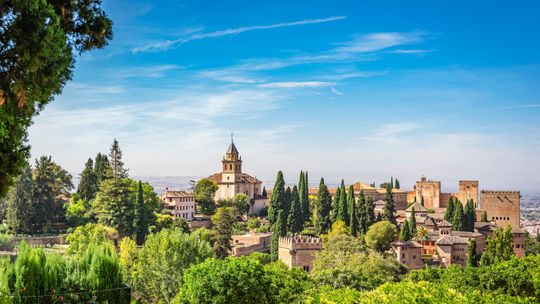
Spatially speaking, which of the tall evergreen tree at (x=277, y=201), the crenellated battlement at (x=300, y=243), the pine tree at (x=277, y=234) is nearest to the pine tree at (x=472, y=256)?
the crenellated battlement at (x=300, y=243)

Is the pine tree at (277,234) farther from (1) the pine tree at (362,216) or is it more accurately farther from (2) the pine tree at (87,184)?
(2) the pine tree at (87,184)

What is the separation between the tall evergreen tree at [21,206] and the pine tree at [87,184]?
7.80 meters

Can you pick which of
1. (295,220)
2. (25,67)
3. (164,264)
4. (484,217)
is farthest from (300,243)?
(25,67)

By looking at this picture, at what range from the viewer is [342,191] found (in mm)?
54344

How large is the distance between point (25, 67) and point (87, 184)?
49.3m

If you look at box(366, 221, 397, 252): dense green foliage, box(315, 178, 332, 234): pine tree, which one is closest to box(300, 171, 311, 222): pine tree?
box(315, 178, 332, 234): pine tree

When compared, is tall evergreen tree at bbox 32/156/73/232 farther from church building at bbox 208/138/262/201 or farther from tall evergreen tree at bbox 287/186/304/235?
church building at bbox 208/138/262/201

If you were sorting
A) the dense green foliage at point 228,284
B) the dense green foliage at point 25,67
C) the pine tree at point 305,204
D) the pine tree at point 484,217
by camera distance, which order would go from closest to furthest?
the dense green foliage at point 25,67, the dense green foliage at point 228,284, the pine tree at point 305,204, the pine tree at point 484,217

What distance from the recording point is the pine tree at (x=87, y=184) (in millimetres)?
53750

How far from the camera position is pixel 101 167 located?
54.8 metres

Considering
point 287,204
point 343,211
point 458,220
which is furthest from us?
point 458,220

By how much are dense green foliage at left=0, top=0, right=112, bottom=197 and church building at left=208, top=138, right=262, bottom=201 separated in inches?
2599

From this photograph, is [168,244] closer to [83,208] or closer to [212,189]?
[83,208]

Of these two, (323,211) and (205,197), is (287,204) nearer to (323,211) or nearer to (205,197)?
(323,211)
